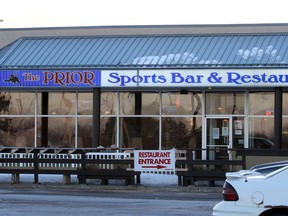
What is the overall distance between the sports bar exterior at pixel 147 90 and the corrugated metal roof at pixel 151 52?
0.04m

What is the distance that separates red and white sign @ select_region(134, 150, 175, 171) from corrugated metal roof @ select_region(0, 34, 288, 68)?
4781mm

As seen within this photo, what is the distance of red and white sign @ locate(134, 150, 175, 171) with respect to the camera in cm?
2128

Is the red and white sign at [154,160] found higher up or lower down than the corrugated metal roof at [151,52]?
lower down

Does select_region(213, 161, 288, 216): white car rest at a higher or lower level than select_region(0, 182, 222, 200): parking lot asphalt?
higher

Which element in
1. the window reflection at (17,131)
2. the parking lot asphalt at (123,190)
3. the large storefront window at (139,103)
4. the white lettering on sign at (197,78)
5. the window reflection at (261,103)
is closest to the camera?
the parking lot asphalt at (123,190)

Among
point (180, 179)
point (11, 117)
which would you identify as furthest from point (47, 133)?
point (180, 179)

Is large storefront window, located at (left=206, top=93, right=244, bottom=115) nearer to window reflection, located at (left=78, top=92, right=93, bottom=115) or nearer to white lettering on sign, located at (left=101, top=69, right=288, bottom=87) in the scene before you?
white lettering on sign, located at (left=101, top=69, right=288, bottom=87)

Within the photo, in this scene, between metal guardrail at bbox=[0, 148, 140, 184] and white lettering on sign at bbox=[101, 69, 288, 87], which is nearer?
metal guardrail at bbox=[0, 148, 140, 184]

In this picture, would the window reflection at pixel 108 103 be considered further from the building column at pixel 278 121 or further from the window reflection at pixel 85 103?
the building column at pixel 278 121

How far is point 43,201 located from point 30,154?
6.50m

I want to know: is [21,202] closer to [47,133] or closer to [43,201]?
[43,201]

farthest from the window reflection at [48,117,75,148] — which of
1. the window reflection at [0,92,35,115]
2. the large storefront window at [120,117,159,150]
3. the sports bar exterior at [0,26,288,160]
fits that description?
the large storefront window at [120,117,159,150]

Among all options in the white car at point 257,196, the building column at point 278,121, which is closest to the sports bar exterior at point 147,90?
the building column at point 278,121

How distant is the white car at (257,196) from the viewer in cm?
996
